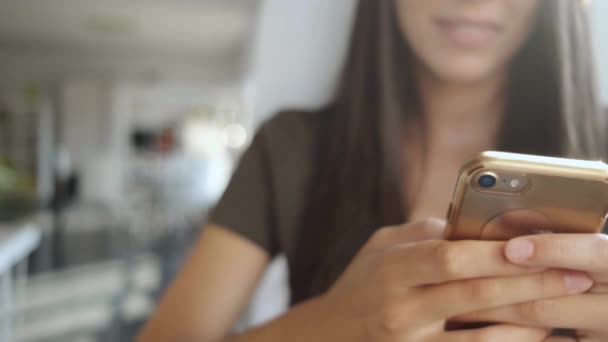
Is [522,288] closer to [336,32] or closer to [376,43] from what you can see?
[376,43]

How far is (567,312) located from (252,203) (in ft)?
0.80

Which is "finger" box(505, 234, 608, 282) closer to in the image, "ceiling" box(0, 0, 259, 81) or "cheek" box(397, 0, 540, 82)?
"cheek" box(397, 0, 540, 82)

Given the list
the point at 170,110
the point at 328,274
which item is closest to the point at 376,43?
the point at 328,274

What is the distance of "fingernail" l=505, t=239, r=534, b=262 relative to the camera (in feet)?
0.62

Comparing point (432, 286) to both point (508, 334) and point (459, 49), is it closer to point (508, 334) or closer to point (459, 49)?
point (508, 334)

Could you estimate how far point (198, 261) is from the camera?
384 mm

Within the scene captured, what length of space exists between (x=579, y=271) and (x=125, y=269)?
2.36 meters

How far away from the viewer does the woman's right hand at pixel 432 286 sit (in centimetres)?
20

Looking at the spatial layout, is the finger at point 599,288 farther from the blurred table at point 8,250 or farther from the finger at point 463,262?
the blurred table at point 8,250

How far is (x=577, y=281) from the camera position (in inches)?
7.9

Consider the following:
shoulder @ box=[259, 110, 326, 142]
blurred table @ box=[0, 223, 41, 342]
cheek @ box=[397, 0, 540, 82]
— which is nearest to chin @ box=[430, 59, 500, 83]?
cheek @ box=[397, 0, 540, 82]

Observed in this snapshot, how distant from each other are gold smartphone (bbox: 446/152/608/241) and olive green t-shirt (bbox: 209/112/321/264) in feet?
0.63

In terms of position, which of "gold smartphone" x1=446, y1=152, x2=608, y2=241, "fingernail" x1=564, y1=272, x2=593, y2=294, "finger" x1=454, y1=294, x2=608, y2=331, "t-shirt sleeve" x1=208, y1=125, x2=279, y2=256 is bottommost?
"t-shirt sleeve" x1=208, y1=125, x2=279, y2=256

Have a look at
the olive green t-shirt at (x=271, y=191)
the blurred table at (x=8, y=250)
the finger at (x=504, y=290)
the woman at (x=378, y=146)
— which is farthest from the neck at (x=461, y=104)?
the blurred table at (x=8, y=250)
